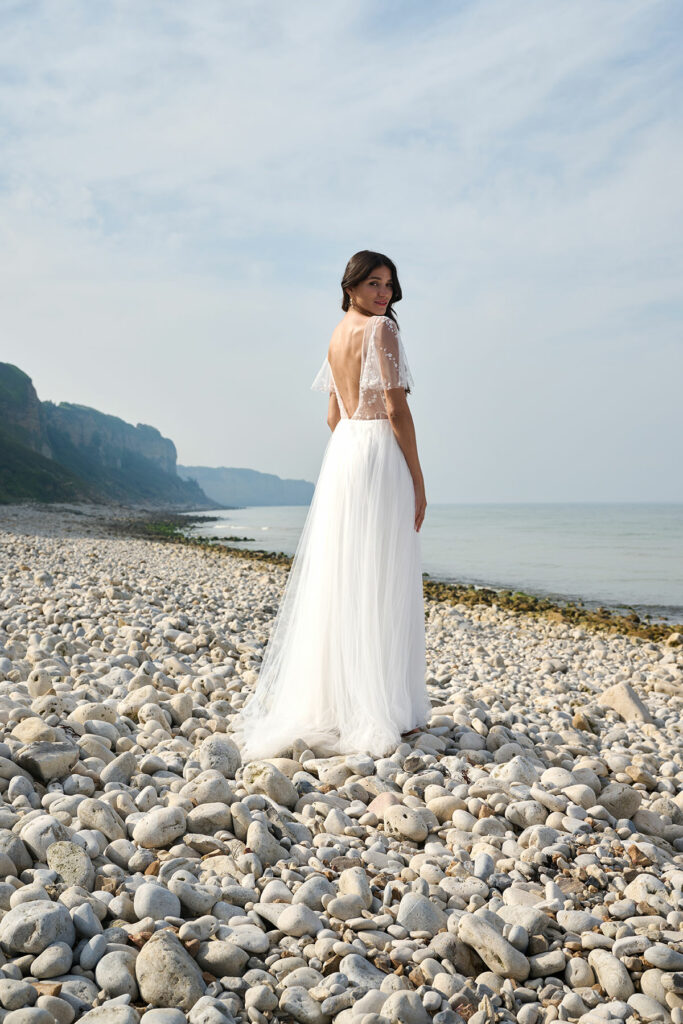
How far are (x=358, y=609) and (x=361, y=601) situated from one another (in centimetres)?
5

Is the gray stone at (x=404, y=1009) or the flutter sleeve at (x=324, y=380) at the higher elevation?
the flutter sleeve at (x=324, y=380)

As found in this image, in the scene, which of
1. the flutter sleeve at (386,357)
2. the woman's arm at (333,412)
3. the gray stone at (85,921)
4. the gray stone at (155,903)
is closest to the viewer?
the gray stone at (85,921)

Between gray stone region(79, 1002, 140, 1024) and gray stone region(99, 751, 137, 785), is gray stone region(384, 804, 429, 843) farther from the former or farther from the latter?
gray stone region(79, 1002, 140, 1024)

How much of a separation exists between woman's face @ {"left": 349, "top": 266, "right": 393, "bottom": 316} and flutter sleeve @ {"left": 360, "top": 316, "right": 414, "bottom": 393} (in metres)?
0.19

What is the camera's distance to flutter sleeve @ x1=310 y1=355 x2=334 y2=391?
182 inches

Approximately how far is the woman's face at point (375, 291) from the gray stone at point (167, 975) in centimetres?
342

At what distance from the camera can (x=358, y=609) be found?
13.9 ft

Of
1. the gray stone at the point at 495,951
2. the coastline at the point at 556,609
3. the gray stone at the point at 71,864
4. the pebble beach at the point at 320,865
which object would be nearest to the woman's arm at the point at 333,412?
the pebble beach at the point at 320,865

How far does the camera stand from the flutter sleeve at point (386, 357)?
4035 millimetres

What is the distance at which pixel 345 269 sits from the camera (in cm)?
431

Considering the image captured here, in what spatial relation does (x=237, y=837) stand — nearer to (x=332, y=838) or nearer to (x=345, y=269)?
(x=332, y=838)

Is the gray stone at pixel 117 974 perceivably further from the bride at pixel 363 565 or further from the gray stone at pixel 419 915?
the bride at pixel 363 565

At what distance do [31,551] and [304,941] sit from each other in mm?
15959

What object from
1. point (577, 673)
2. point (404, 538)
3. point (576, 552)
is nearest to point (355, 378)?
point (404, 538)
